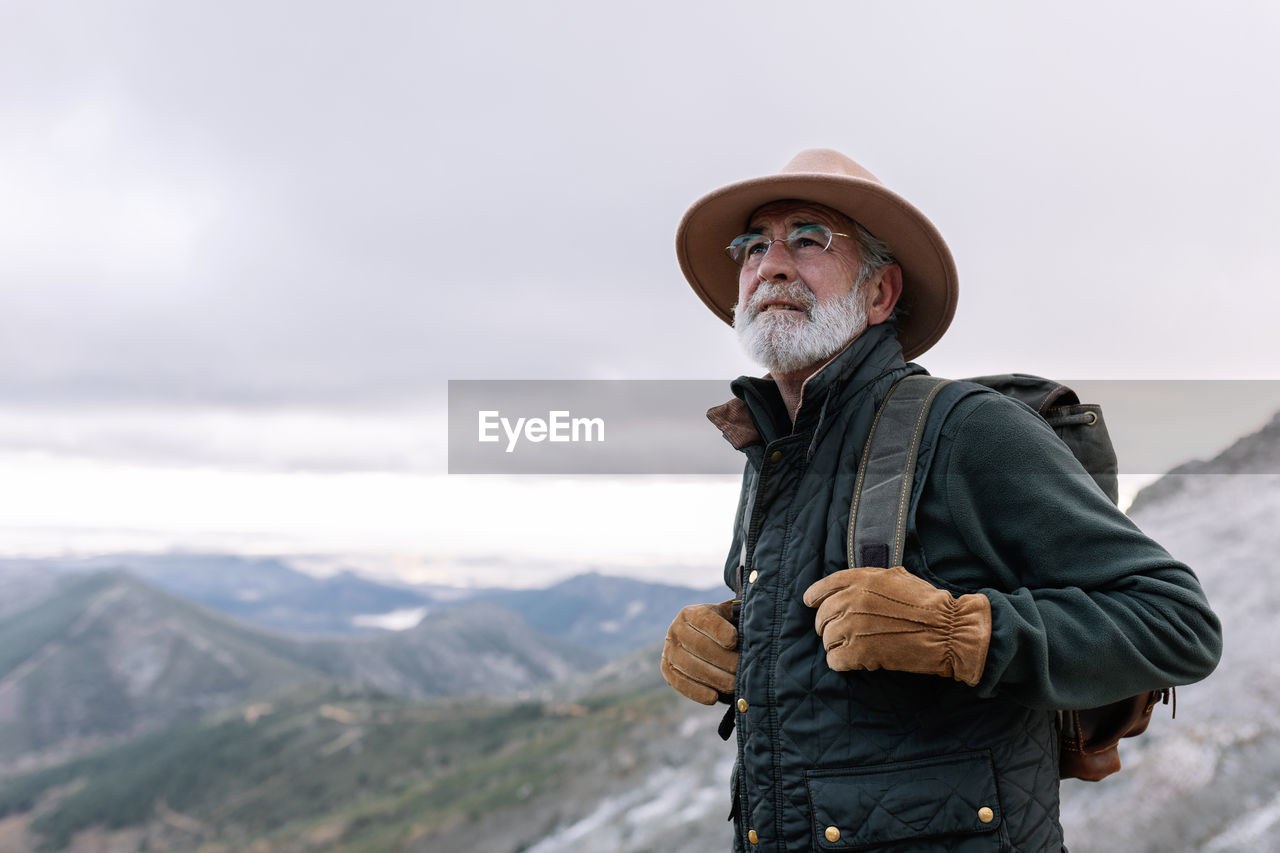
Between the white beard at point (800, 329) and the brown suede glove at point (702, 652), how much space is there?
931 mm

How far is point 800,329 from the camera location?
319 cm

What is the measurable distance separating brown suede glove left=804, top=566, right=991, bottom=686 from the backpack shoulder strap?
13 centimetres

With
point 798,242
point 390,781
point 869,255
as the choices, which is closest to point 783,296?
point 798,242

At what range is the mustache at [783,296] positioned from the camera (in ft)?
10.6

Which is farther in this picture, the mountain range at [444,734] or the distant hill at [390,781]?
the distant hill at [390,781]

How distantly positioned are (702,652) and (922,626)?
1035 millimetres

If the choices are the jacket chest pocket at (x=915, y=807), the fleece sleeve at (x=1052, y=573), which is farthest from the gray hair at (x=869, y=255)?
the jacket chest pocket at (x=915, y=807)

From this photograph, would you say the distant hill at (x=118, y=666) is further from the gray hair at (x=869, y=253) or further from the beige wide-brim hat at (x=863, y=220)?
the gray hair at (x=869, y=253)

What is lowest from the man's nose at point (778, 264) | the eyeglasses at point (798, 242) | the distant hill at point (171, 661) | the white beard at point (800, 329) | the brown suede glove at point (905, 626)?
the distant hill at point (171, 661)

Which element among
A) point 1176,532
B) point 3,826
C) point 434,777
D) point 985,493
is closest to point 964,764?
point 985,493

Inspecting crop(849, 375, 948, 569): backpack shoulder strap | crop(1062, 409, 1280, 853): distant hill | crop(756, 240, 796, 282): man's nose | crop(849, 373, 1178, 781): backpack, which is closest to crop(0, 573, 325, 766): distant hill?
crop(1062, 409, 1280, 853): distant hill

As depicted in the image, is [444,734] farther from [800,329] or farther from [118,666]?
[118,666]

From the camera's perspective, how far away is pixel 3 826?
108 m

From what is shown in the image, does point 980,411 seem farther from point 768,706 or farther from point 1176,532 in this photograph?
→ point 1176,532
